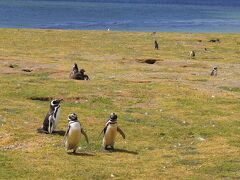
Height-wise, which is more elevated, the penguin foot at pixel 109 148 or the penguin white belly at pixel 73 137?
the penguin white belly at pixel 73 137

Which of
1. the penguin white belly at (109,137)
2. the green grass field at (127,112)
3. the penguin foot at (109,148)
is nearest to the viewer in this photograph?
the green grass field at (127,112)

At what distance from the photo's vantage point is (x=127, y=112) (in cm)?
3102

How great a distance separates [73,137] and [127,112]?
943 centimetres

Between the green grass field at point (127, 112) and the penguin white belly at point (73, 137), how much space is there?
44 centimetres

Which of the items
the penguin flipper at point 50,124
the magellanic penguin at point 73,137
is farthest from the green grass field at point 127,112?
the penguin flipper at point 50,124

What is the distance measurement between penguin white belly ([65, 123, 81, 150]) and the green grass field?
0.44m

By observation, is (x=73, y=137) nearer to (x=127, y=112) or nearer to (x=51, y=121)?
(x=51, y=121)

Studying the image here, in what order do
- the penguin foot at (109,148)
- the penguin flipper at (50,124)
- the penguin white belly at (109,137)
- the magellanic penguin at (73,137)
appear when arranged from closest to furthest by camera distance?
the magellanic penguin at (73,137) < the penguin white belly at (109,137) < the penguin foot at (109,148) < the penguin flipper at (50,124)

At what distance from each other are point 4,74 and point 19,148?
65.4 feet

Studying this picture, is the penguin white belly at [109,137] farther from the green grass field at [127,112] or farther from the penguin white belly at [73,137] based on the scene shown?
the penguin white belly at [73,137]

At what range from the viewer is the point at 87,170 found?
1967 centimetres

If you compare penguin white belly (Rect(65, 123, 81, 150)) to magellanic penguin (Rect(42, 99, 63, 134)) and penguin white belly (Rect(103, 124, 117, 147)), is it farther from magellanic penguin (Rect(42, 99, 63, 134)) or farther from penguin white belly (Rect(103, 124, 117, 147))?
magellanic penguin (Rect(42, 99, 63, 134))

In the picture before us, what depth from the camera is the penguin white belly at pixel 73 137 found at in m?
21.8

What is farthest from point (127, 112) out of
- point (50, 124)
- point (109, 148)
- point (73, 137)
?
point (73, 137)
